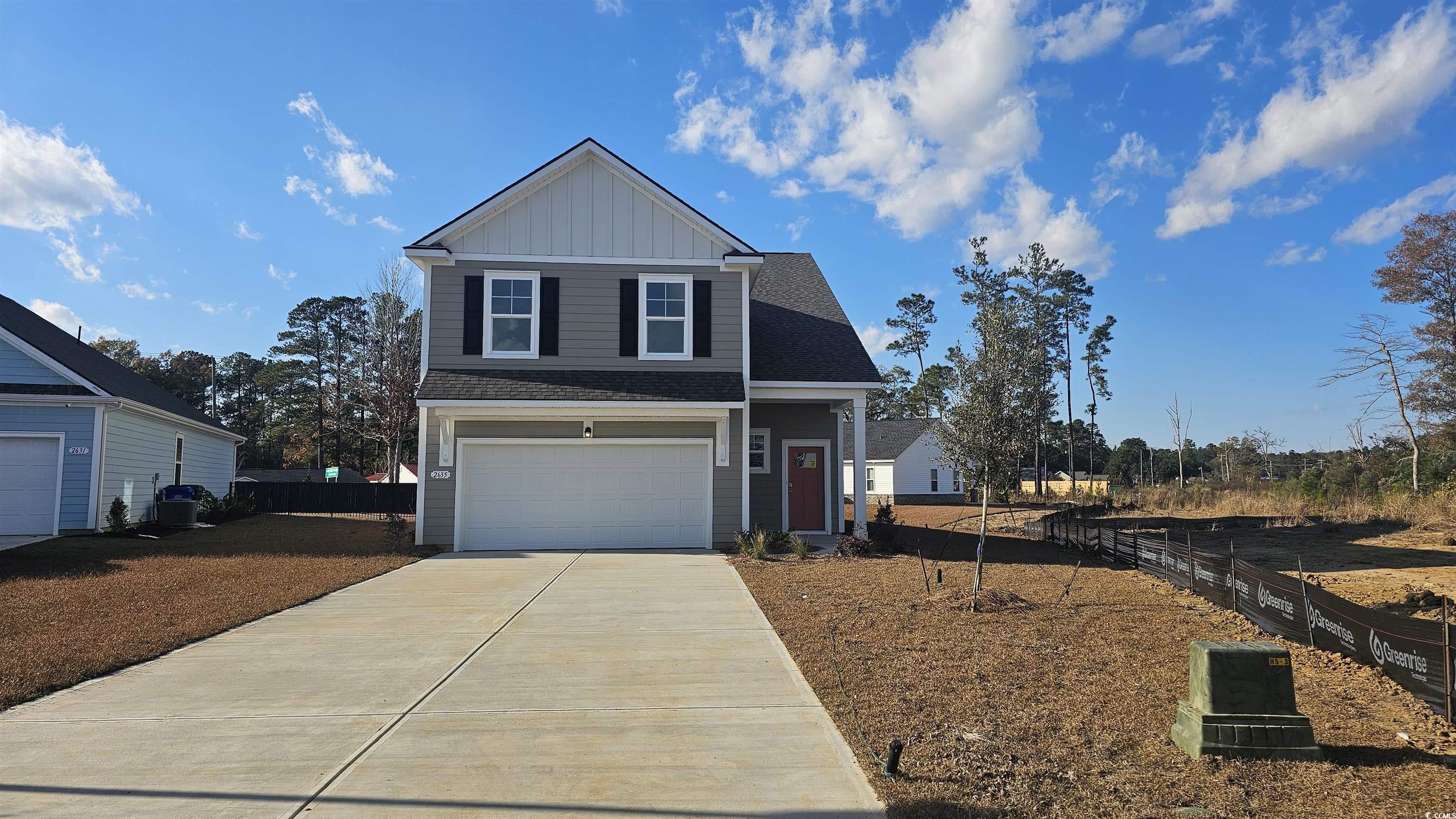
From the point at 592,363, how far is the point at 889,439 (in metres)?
33.7

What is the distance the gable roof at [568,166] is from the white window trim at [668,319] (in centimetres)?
111

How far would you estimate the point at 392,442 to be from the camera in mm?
39188

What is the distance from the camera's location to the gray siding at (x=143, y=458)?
17734 mm

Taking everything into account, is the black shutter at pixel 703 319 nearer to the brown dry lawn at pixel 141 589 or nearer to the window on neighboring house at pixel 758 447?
the window on neighboring house at pixel 758 447

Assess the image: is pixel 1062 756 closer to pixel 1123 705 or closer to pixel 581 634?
pixel 1123 705

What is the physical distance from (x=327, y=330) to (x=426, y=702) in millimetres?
52798

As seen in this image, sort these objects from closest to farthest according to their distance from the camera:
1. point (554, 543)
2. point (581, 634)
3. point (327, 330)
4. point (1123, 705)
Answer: point (1123, 705) < point (581, 634) < point (554, 543) < point (327, 330)

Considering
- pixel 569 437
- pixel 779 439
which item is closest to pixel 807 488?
pixel 779 439

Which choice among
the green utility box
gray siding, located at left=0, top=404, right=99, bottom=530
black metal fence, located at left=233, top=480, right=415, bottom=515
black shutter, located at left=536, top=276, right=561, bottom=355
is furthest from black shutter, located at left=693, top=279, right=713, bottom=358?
black metal fence, located at left=233, top=480, right=415, bottom=515

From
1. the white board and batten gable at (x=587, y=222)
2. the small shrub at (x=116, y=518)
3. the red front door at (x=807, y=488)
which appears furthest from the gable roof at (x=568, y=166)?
the small shrub at (x=116, y=518)

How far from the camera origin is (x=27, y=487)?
16.9 metres

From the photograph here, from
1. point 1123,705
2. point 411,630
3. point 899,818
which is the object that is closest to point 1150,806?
point 899,818

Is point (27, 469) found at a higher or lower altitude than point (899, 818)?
higher

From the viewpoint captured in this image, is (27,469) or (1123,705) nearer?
(1123,705)
